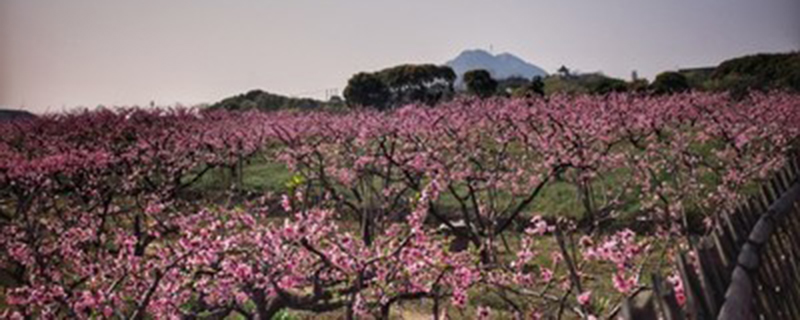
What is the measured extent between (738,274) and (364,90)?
5806 centimetres

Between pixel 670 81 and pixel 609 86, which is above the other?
pixel 670 81

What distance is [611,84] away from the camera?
42.6 metres

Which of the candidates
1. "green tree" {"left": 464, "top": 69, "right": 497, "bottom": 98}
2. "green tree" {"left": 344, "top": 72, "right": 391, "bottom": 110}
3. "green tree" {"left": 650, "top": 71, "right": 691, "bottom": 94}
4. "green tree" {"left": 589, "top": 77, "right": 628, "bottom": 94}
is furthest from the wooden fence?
"green tree" {"left": 344, "top": 72, "right": 391, "bottom": 110}

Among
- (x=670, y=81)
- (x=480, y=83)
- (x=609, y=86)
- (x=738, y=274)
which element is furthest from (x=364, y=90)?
(x=738, y=274)

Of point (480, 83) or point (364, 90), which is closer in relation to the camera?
point (480, 83)

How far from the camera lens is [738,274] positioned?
2.82 metres

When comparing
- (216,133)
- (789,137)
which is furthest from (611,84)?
(216,133)

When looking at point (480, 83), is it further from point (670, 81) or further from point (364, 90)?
point (670, 81)

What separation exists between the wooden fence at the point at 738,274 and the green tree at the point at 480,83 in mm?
48749

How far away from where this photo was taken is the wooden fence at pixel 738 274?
206 centimetres

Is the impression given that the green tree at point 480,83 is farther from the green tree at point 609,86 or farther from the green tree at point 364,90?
the green tree at point 609,86

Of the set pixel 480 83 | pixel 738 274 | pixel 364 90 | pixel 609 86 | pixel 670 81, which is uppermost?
pixel 364 90

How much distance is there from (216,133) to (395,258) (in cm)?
1947

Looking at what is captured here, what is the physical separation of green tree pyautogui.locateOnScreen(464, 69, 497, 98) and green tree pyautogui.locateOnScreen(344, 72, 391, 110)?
938 cm
